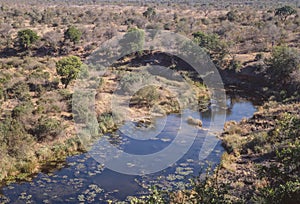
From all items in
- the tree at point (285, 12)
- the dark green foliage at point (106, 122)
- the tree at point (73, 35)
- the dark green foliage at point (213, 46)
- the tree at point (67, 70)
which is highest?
the tree at point (285, 12)

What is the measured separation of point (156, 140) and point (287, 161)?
14154 mm

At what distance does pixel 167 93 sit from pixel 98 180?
16554mm

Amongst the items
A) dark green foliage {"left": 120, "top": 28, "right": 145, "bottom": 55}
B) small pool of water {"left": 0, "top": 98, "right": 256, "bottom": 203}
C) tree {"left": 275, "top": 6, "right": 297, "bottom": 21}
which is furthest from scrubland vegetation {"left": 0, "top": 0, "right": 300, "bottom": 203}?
small pool of water {"left": 0, "top": 98, "right": 256, "bottom": 203}

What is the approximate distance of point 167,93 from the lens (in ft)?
110

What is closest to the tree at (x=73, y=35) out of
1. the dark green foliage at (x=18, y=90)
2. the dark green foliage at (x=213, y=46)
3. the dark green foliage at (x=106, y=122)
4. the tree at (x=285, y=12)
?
the dark green foliage at (x=213, y=46)

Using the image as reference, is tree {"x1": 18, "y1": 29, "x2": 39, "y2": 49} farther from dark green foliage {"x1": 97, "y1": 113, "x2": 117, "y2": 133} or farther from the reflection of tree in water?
the reflection of tree in water

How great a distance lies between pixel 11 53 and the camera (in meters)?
41.0

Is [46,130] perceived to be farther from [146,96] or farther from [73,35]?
[73,35]

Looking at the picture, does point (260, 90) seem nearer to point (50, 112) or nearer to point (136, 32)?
point (136, 32)

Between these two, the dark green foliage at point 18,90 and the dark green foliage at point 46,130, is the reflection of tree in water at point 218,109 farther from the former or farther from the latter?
the dark green foliage at point 18,90

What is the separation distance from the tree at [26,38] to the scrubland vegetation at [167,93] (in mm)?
117

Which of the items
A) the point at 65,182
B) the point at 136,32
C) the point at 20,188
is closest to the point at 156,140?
the point at 65,182

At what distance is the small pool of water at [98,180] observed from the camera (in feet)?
54.4

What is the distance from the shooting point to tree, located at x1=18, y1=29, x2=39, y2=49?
133ft
